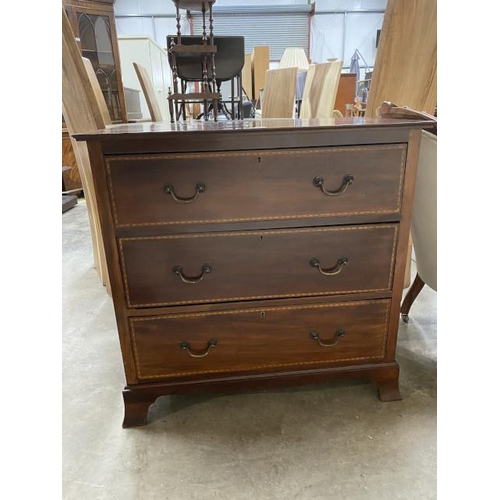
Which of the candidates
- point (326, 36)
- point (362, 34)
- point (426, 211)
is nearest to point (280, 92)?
point (426, 211)

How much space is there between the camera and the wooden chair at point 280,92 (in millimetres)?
2176

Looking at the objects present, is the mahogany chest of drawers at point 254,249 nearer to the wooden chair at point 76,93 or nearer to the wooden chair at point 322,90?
the wooden chair at point 76,93

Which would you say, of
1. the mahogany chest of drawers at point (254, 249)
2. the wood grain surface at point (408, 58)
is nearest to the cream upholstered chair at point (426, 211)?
the mahogany chest of drawers at point (254, 249)

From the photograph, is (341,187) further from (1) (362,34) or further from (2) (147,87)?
(1) (362,34)

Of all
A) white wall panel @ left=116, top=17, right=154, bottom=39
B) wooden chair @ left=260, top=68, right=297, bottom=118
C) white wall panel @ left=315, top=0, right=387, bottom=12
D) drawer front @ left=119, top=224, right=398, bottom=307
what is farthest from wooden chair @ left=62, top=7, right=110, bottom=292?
white wall panel @ left=315, top=0, right=387, bottom=12

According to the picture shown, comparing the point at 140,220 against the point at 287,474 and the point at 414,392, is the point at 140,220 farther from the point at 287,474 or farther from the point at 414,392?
the point at 414,392

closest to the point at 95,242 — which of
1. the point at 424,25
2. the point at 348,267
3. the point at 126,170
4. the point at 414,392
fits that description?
the point at 126,170

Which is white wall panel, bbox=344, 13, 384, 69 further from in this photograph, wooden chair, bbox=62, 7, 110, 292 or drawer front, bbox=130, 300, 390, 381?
drawer front, bbox=130, 300, 390, 381

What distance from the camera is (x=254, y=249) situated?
3.08ft

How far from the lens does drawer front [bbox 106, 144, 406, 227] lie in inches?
33.8

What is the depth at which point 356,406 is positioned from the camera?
1106mm

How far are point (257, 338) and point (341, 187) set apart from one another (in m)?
0.45

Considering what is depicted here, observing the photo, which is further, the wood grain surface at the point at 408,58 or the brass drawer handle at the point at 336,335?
the wood grain surface at the point at 408,58
